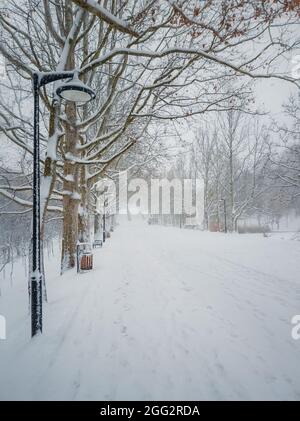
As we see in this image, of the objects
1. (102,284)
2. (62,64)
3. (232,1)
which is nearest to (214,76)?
(232,1)

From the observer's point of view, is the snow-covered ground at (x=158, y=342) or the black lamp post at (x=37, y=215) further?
the black lamp post at (x=37, y=215)

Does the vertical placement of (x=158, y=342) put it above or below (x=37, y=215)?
below

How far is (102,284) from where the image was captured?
6992mm

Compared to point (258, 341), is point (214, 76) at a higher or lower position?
higher

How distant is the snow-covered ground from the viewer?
9.25 ft

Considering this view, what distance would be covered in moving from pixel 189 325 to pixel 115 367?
1.59 metres

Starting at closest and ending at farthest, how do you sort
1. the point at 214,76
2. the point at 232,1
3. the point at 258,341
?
the point at 258,341, the point at 232,1, the point at 214,76

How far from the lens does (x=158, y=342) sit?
374 cm

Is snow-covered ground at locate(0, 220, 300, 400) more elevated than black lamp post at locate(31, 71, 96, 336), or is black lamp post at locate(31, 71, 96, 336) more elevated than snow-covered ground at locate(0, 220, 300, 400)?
black lamp post at locate(31, 71, 96, 336)

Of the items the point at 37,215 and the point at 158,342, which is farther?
the point at 37,215

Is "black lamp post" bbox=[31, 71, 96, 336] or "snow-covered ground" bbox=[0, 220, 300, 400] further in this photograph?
"black lamp post" bbox=[31, 71, 96, 336]

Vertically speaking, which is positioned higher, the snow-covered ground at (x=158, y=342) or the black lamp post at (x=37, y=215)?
the black lamp post at (x=37, y=215)

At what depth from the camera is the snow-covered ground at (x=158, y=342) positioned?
2818mm
